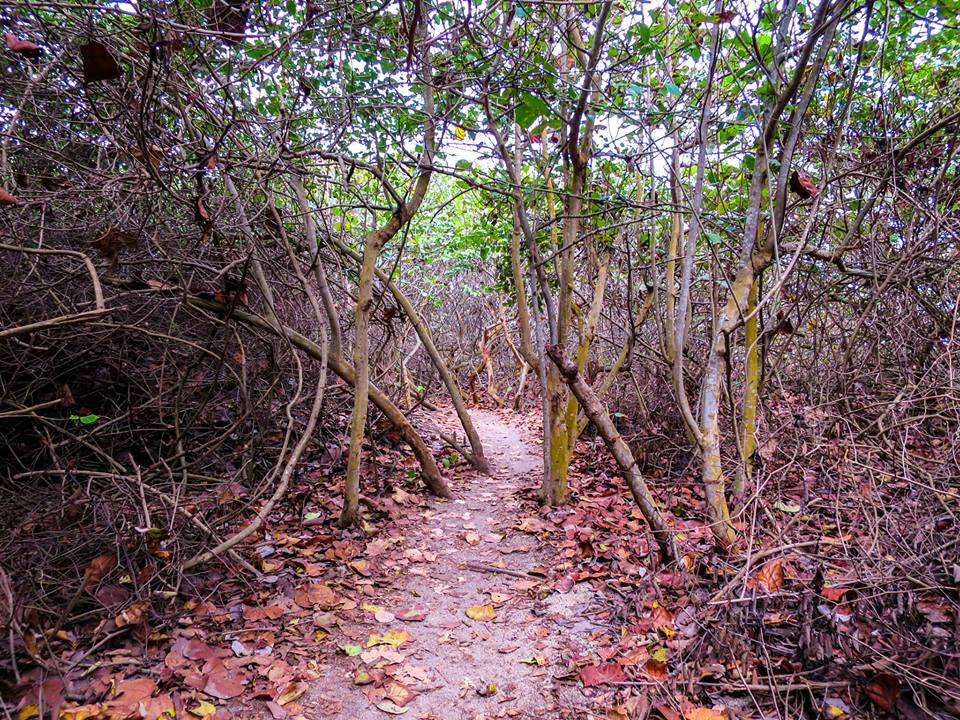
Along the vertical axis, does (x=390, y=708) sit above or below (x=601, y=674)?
below

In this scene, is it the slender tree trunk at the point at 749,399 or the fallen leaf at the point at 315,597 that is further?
the slender tree trunk at the point at 749,399

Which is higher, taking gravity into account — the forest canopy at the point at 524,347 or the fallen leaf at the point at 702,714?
the forest canopy at the point at 524,347

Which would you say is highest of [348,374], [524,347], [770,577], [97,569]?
[524,347]

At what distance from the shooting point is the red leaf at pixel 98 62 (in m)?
2.09

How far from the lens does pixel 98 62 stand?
2.15 metres

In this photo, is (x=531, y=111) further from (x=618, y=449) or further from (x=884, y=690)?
(x=884, y=690)

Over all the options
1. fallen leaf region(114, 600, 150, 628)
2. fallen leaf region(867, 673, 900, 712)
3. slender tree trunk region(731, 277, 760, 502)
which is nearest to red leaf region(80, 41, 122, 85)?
fallen leaf region(114, 600, 150, 628)

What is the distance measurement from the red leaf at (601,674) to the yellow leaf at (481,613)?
2.30ft

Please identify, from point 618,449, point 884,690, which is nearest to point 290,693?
point 618,449

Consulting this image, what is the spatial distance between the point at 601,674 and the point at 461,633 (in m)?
0.80

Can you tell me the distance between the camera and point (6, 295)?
345cm

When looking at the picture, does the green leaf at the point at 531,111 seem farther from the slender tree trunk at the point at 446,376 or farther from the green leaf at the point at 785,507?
the green leaf at the point at 785,507

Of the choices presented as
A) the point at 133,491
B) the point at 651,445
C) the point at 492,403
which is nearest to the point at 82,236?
the point at 133,491

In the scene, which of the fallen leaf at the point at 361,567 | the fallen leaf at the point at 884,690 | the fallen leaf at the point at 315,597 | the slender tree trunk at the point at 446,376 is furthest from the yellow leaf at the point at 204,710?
the slender tree trunk at the point at 446,376
